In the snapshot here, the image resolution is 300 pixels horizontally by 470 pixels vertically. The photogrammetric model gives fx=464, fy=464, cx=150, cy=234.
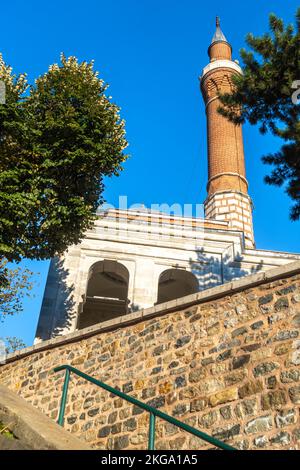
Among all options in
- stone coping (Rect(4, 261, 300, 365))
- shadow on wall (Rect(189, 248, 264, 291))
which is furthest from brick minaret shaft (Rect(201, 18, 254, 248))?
stone coping (Rect(4, 261, 300, 365))

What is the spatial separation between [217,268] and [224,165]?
336 inches

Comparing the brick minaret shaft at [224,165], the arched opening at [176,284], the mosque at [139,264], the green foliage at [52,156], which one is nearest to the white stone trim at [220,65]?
the brick minaret shaft at [224,165]

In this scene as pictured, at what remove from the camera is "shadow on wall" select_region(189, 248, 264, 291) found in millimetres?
17859

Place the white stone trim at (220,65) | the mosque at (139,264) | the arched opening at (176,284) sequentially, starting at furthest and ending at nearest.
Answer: the white stone trim at (220,65)
the arched opening at (176,284)
the mosque at (139,264)

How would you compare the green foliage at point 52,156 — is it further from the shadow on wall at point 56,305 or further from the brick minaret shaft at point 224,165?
the brick minaret shaft at point 224,165

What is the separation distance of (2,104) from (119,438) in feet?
28.9

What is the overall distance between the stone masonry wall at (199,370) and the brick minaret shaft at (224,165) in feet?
44.0

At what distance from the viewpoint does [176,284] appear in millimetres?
19734

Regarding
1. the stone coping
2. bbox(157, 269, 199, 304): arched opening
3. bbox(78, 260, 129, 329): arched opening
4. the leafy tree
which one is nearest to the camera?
the stone coping

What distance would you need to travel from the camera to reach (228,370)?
6910mm

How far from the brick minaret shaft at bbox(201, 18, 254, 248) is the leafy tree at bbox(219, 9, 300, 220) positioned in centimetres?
1049

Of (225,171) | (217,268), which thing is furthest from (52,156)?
(225,171)

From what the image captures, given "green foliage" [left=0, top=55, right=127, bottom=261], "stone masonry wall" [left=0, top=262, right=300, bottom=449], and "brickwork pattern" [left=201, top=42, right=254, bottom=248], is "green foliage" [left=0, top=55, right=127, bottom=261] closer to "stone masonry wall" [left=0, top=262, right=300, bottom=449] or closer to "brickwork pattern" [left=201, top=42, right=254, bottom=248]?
"stone masonry wall" [left=0, top=262, right=300, bottom=449]

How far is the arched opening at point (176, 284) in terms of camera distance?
18.3m
